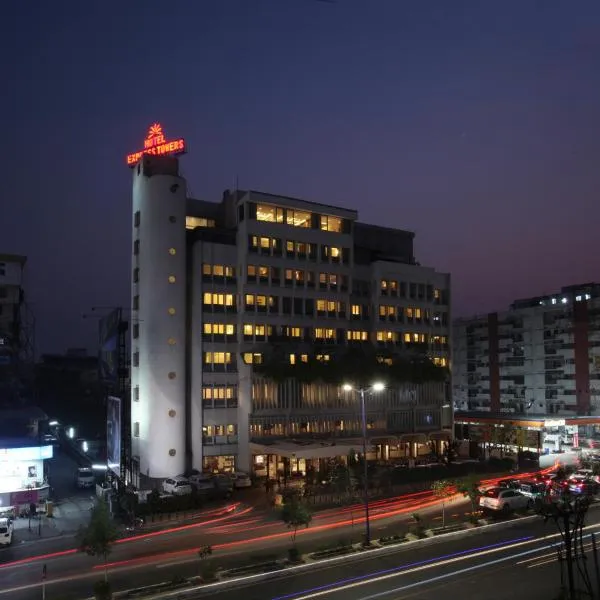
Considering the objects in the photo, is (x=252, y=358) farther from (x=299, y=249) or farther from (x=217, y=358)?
(x=299, y=249)

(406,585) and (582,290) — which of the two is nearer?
(406,585)

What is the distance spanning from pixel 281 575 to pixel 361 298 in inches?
1823

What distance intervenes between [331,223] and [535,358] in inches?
1784

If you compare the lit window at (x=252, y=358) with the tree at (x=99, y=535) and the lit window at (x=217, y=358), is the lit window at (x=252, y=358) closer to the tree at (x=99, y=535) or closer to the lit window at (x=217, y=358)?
the lit window at (x=217, y=358)

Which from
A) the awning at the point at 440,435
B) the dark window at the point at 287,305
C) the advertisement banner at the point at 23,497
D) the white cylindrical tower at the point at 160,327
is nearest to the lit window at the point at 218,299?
the white cylindrical tower at the point at 160,327

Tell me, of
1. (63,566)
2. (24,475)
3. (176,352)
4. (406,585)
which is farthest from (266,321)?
(406,585)

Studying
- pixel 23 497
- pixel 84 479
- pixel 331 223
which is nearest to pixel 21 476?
pixel 23 497

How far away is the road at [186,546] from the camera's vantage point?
94.4 feet

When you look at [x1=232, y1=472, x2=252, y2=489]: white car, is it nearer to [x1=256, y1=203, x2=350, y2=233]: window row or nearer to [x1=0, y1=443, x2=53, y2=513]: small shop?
[x1=0, y1=443, x2=53, y2=513]: small shop

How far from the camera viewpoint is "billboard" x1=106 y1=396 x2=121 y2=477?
57.9m

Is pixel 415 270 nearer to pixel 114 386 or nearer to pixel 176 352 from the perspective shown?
pixel 176 352

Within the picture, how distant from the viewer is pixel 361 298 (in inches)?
2835

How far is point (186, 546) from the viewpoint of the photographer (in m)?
35.1

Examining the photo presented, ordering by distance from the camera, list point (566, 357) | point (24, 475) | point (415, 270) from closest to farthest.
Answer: point (24, 475), point (415, 270), point (566, 357)
